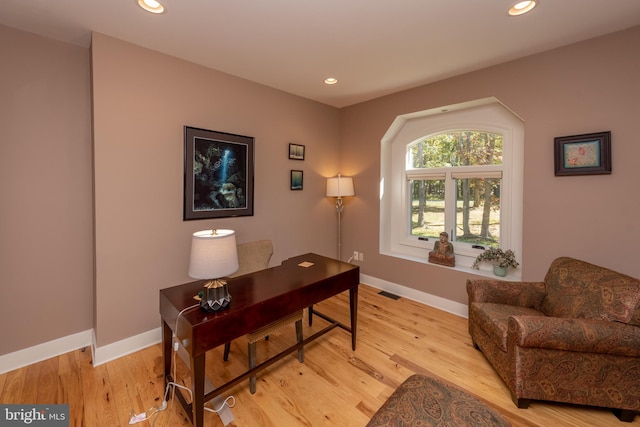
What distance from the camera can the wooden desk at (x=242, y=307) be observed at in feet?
4.75

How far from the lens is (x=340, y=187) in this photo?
3.79 meters

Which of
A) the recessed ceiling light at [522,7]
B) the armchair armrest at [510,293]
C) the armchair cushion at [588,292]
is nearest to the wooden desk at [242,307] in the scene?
the armchair armrest at [510,293]

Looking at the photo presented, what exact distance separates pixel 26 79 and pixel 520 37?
12.9ft

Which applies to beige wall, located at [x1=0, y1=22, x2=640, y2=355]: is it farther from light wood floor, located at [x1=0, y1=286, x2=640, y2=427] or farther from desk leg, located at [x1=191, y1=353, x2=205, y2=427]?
desk leg, located at [x1=191, y1=353, x2=205, y2=427]

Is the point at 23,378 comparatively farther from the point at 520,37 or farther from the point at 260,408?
the point at 520,37

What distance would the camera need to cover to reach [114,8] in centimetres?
184

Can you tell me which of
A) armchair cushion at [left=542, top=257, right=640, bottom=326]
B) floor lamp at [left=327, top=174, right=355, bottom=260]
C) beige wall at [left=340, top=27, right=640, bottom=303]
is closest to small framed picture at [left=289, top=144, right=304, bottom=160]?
floor lamp at [left=327, top=174, right=355, bottom=260]

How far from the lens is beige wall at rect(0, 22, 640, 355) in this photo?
6.93 feet

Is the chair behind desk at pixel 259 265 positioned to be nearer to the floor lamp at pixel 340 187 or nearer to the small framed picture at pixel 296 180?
the small framed picture at pixel 296 180

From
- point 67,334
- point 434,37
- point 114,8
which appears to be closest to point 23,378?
point 67,334

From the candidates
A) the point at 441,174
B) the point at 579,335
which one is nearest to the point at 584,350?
the point at 579,335

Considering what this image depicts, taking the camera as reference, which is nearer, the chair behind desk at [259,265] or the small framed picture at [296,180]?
the chair behind desk at [259,265]

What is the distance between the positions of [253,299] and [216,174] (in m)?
1.57

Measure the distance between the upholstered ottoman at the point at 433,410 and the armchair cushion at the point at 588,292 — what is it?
121 cm
